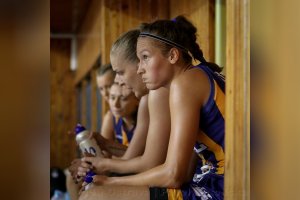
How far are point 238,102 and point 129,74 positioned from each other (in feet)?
2.89

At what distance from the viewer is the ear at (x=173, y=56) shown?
5.94ft

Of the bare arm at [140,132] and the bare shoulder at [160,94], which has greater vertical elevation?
the bare shoulder at [160,94]

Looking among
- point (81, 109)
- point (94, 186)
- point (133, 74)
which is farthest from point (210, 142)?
point (81, 109)

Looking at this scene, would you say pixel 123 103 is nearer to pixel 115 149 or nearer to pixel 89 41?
pixel 115 149

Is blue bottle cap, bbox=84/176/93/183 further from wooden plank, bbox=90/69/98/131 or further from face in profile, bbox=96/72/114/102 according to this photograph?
wooden plank, bbox=90/69/98/131

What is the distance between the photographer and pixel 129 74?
219 centimetres

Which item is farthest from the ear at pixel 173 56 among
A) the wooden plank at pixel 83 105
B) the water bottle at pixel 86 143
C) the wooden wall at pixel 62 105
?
the wooden wall at pixel 62 105

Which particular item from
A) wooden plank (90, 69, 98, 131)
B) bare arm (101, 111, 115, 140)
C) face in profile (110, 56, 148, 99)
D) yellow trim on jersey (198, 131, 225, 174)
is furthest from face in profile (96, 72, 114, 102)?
wooden plank (90, 69, 98, 131)

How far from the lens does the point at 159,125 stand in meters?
1.91

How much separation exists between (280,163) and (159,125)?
615 millimetres

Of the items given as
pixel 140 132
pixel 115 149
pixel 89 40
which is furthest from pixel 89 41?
pixel 140 132

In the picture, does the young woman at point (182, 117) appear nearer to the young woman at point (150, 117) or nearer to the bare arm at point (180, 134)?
the bare arm at point (180, 134)

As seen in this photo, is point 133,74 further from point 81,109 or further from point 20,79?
point 81,109

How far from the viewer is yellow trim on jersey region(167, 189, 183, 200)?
168 centimetres
